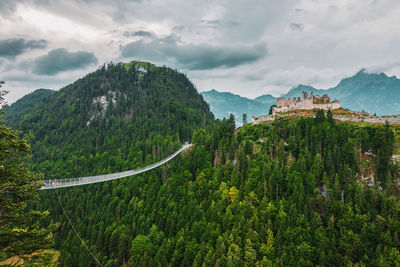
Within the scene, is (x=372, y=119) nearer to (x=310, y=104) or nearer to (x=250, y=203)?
(x=310, y=104)

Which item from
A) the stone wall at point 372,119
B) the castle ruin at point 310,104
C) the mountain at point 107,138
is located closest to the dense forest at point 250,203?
the mountain at point 107,138

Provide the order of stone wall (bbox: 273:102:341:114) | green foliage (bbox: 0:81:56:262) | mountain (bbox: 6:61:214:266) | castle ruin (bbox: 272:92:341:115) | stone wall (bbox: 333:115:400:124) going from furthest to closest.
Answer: castle ruin (bbox: 272:92:341:115) → stone wall (bbox: 273:102:341:114) → mountain (bbox: 6:61:214:266) → stone wall (bbox: 333:115:400:124) → green foliage (bbox: 0:81:56:262)

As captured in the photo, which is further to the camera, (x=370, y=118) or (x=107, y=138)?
(x=107, y=138)

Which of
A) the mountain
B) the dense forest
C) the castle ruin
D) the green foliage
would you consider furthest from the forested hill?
the green foliage

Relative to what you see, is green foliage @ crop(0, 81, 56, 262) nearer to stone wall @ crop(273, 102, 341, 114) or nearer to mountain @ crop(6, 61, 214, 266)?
Answer: mountain @ crop(6, 61, 214, 266)

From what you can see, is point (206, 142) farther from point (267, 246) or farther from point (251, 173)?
point (267, 246)

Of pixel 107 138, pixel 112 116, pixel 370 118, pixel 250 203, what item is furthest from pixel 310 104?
pixel 112 116

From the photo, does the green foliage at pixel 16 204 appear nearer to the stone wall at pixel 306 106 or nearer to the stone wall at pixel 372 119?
the stone wall at pixel 372 119

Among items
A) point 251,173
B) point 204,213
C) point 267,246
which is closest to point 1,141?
point 267,246

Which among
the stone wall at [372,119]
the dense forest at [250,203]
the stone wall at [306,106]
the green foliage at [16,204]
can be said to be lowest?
the dense forest at [250,203]
